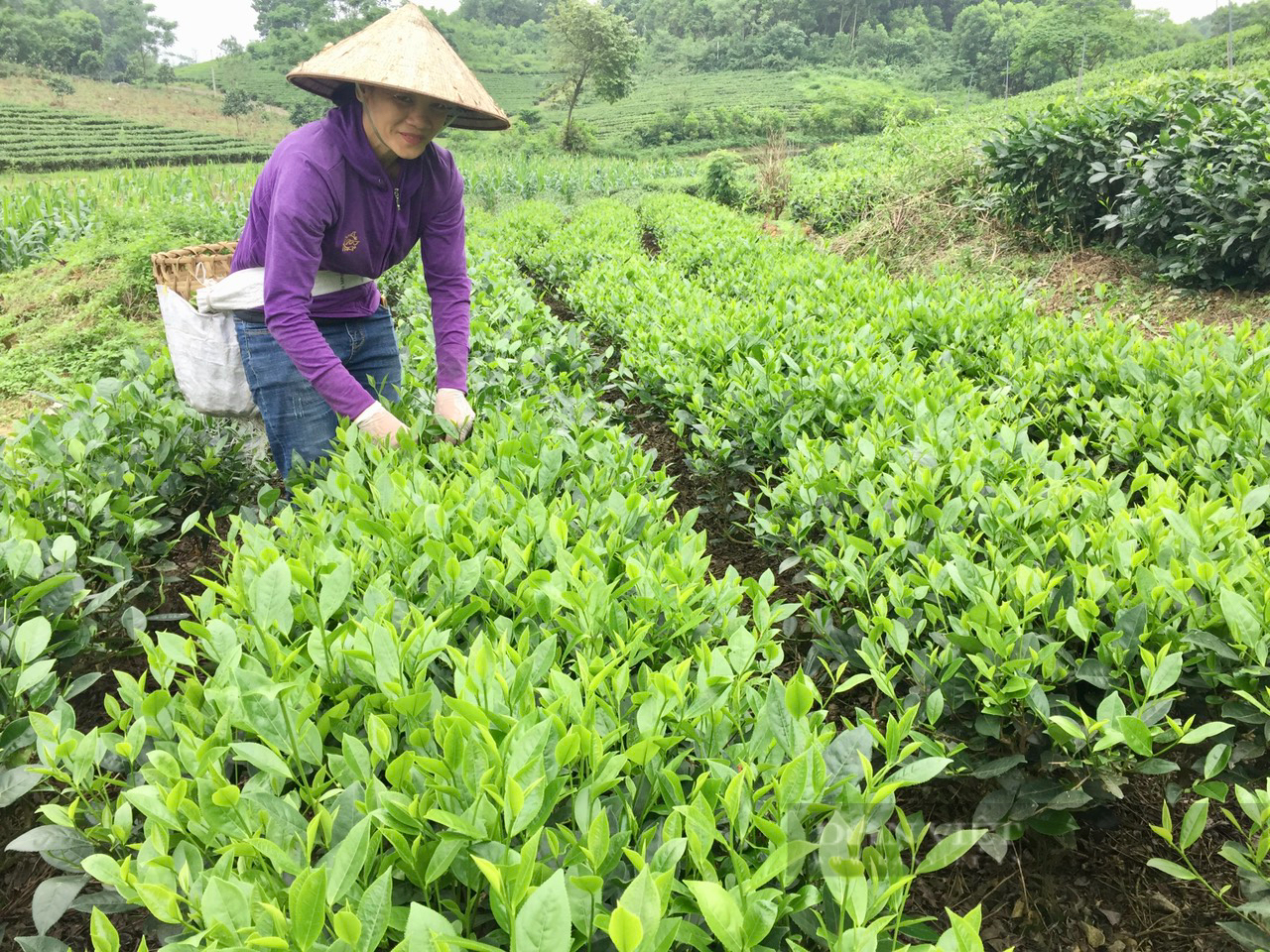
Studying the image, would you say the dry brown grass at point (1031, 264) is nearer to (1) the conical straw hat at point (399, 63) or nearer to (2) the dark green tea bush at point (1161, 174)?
(2) the dark green tea bush at point (1161, 174)

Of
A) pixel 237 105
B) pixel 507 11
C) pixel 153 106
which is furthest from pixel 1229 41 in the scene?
pixel 507 11

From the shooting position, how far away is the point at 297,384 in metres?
2.77

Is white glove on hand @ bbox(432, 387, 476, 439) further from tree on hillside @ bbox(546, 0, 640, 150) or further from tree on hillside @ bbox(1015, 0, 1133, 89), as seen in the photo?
tree on hillside @ bbox(1015, 0, 1133, 89)

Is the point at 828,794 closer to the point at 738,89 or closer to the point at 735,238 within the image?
the point at 735,238

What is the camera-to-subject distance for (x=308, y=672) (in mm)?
1322

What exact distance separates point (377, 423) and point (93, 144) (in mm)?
47893

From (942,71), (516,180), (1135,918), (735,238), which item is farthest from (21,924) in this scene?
(942,71)

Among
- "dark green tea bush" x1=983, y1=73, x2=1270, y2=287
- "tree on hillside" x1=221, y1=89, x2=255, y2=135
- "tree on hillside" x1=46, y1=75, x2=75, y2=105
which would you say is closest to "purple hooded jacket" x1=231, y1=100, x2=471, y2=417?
"dark green tea bush" x1=983, y1=73, x2=1270, y2=287

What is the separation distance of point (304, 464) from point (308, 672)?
5.75 ft

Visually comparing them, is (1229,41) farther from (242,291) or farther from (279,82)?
(279,82)

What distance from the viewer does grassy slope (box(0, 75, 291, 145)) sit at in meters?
48.2

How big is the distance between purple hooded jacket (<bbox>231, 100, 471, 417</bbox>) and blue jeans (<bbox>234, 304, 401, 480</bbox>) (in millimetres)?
80

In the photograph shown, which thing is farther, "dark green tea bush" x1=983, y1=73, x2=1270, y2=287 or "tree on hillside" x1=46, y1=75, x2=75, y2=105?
"tree on hillside" x1=46, y1=75, x2=75, y2=105

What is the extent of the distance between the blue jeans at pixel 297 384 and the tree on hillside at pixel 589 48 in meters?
44.0
